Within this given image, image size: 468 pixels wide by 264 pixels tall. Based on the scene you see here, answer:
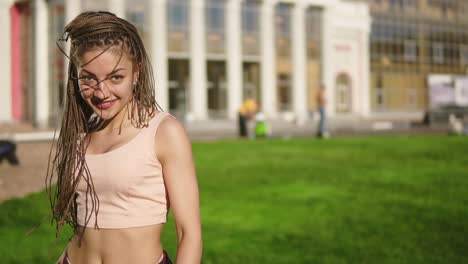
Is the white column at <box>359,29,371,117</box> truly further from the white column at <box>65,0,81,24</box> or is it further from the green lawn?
the green lawn

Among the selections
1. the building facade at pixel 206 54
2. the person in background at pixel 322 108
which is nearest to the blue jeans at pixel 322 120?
the person in background at pixel 322 108

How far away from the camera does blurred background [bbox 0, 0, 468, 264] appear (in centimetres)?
686

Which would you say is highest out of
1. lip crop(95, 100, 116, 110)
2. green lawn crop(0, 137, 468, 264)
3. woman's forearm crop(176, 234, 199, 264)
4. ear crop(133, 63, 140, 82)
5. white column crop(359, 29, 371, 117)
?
white column crop(359, 29, 371, 117)

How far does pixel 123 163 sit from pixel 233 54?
42.5m

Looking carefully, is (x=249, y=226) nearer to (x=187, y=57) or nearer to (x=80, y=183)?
(x=80, y=183)

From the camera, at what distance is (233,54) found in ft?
145

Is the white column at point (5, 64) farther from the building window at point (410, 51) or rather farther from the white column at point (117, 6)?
the building window at point (410, 51)

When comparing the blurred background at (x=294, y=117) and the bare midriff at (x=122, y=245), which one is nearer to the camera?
the bare midriff at (x=122, y=245)

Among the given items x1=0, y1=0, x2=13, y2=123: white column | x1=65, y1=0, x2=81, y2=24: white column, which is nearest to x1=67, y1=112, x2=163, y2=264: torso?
x1=65, y1=0, x2=81, y2=24: white column

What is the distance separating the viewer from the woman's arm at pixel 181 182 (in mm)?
2021

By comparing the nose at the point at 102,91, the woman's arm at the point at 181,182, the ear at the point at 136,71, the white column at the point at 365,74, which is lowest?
the woman's arm at the point at 181,182

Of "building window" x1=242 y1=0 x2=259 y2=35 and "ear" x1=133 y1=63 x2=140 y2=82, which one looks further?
"building window" x1=242 y1=0 x2=259 y2=35

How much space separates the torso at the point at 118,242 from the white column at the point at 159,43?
1524 inches

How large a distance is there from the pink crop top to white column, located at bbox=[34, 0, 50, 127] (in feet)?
129
